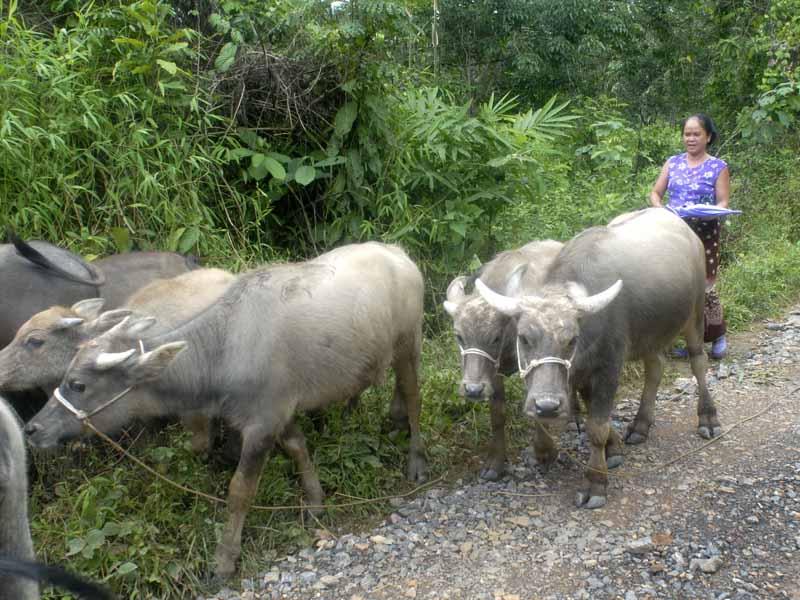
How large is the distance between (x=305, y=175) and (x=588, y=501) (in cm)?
347

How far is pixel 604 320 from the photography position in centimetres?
424

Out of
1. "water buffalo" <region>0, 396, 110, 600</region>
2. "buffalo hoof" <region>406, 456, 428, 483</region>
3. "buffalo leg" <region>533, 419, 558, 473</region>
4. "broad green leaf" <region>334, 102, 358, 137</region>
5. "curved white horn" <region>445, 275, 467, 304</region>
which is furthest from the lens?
"broad green leaf" <region>334, 102, 358, 137</region>

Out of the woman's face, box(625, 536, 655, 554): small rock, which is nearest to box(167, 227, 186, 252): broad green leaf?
box(625, 536, 655, 554): small rock

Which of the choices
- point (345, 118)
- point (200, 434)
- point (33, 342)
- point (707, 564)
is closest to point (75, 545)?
point (200, 434)

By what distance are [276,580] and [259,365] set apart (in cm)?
115

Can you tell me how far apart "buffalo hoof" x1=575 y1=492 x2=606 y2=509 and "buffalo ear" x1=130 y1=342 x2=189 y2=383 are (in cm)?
247

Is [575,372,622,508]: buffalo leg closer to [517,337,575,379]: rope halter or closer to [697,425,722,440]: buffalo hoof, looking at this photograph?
[517,337,575,379]: rope halter

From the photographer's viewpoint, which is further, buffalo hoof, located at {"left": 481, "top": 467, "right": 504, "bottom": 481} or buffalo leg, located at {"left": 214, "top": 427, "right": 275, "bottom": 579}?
buffalo hoof, located at {"left": 481, "top": 467, "right": 504, "bottom": 481}

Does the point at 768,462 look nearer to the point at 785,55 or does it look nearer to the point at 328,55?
the point at 328,55

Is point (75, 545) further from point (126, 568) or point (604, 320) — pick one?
point (604, 320)

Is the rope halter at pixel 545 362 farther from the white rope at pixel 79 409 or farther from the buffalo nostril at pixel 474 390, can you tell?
the white rope at pixel 79 409

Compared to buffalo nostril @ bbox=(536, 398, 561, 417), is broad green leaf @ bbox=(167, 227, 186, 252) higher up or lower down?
higher up

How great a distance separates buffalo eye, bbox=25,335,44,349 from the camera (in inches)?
159

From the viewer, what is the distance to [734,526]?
409cm
